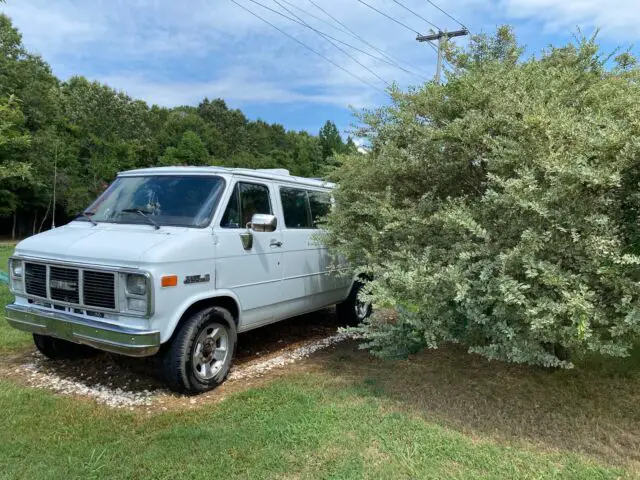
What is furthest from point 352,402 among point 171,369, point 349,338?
point 349,338

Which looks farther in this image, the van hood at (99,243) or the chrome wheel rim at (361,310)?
the chrome wheel rim at (361,310)

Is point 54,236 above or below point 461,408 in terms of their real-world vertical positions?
above

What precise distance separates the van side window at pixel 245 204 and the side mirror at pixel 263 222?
0.20 meters

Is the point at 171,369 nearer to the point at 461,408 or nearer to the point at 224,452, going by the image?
the point at 224,452

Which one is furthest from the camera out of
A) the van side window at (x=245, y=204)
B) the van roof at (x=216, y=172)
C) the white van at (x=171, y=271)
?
the van roof at (x=216, y=172)

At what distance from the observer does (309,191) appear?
6.61 m

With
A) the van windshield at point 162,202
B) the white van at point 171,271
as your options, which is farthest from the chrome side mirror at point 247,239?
the van windshield at point 162,202

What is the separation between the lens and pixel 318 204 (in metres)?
6.77

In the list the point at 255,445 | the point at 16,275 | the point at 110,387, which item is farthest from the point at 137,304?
the point at 16,275

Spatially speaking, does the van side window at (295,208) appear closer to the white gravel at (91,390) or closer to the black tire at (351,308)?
the black tire at (351,308)

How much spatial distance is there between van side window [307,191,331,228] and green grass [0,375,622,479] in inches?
110

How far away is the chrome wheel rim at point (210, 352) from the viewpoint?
4.61 meters

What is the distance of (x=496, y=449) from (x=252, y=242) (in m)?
3.02

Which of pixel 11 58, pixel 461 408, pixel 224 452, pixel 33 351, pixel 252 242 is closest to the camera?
pixel 224 452
